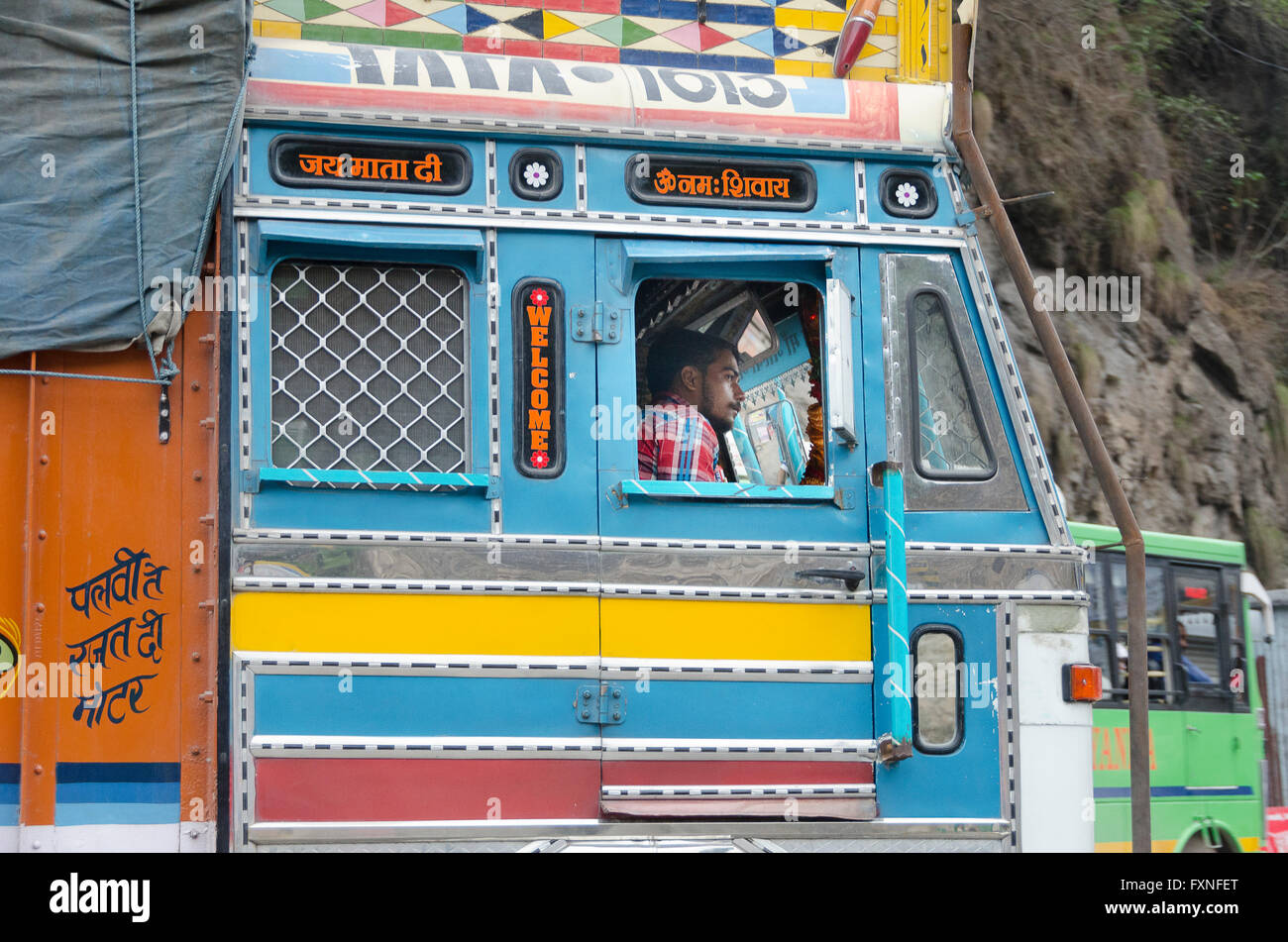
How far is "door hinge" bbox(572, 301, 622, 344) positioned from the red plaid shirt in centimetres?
36

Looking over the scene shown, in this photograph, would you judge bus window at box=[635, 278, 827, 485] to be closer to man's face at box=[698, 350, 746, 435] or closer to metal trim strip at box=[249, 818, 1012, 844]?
man's face at box=[698, 350, 746, 435]

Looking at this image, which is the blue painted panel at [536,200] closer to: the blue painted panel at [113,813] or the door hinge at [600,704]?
the door hinge at [600,704]

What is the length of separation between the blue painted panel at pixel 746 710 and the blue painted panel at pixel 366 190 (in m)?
1.75

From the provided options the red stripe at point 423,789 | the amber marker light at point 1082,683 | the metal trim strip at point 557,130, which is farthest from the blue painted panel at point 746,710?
the metal trim strip at point 557,130

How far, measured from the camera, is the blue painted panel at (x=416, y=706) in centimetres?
425

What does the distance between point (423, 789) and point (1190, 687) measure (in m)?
6.75

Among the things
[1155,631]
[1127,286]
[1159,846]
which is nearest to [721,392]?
[1155,631]

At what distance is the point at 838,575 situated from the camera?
15.0 ft

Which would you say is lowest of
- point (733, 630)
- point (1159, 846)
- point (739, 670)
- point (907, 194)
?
point (1159, 846)

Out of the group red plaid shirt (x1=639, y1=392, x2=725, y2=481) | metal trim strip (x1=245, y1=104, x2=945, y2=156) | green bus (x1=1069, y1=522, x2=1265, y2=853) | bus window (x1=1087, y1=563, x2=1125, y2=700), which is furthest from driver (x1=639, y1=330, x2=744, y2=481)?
bus window (x1=1087, y1=563, x2=1125, y2=700)

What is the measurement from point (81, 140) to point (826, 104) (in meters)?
2.51

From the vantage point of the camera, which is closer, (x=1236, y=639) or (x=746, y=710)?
(x=746, y=710)

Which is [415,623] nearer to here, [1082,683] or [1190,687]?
[1082,683]

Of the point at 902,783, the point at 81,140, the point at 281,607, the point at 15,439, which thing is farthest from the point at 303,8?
the point at 902,783
